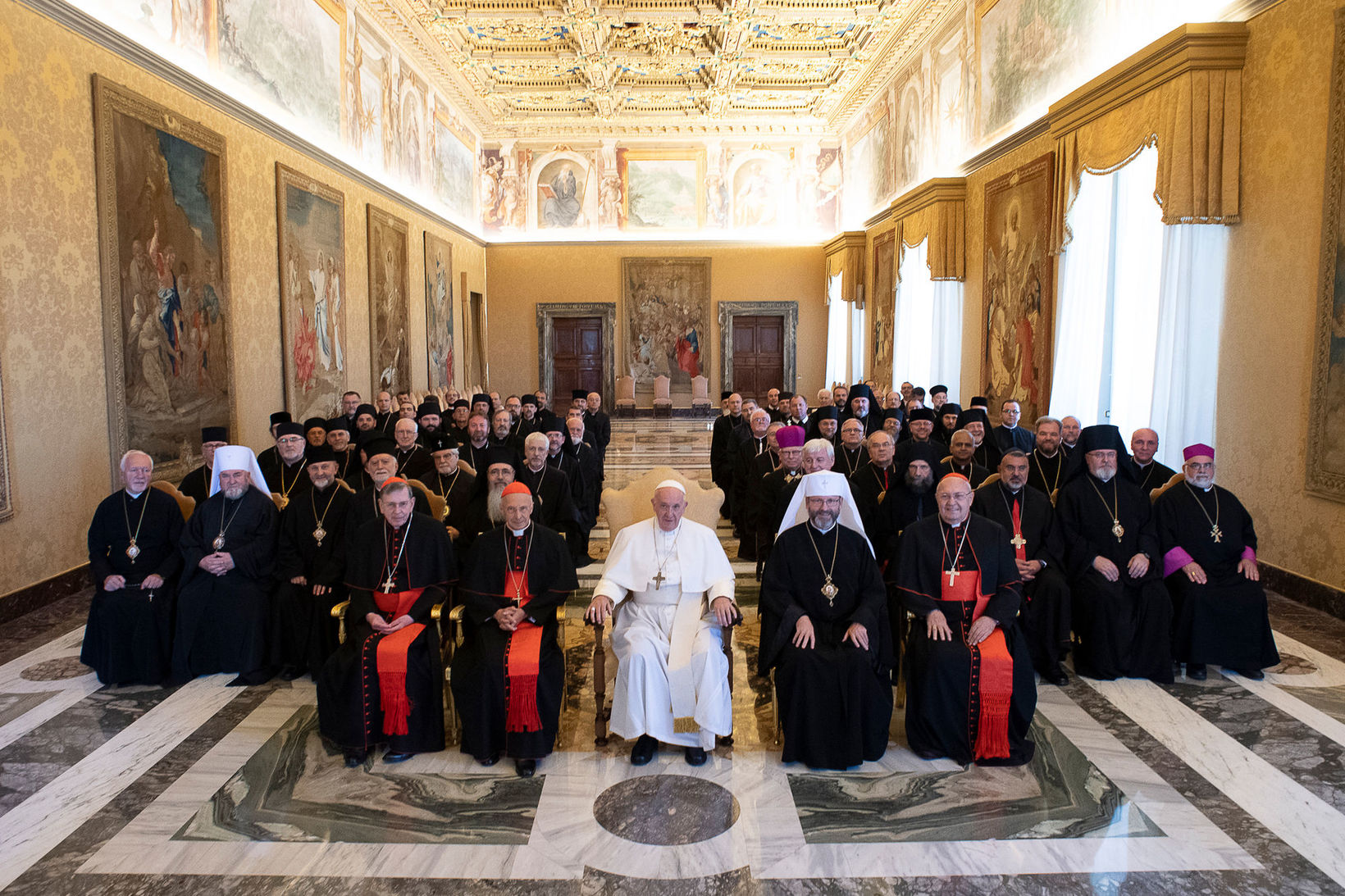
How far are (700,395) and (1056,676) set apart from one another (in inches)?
648

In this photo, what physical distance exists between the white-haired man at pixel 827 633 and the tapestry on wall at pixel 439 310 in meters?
12.9

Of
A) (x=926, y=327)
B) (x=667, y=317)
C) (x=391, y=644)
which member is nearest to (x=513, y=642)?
(x=391, y=644)

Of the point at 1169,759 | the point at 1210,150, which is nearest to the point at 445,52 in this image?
the point at 1210,150

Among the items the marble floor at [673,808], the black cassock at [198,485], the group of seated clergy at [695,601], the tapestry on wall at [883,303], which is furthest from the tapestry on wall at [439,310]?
the marble floor at [673,808]

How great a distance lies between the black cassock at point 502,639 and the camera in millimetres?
3939

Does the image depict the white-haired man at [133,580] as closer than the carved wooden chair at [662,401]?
Yes

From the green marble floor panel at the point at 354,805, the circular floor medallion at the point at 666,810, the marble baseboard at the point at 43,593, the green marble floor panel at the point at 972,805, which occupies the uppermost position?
the marble baseboard at the point at 43,593

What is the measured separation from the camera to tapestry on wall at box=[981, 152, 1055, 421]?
31.0ft

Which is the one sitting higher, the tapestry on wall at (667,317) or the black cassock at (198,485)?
the tapestry on wall at (667,317)

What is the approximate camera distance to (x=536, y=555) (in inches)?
173

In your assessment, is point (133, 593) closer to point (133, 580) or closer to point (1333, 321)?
point (133, 580)

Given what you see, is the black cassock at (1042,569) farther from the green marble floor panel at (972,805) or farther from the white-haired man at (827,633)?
the white-haired man at (827,633)

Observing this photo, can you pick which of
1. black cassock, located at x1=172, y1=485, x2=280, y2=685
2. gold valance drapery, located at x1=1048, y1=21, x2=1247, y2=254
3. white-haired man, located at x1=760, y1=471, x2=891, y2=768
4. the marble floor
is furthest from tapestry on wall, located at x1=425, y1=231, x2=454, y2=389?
white-haired man, located at x1=760, y1=471, x2=891, y2=768

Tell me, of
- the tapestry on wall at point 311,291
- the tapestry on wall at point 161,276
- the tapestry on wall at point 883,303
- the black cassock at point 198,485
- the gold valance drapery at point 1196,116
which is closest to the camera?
the black cassock at point 198,485
